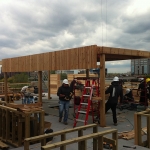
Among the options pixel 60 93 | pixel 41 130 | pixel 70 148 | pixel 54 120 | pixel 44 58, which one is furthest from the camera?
pixel 44 58

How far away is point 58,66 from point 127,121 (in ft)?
13.0

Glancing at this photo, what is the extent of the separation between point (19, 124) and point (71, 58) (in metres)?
3.93

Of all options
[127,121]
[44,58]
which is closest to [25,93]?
[44,58]

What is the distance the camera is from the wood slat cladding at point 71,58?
7699mm

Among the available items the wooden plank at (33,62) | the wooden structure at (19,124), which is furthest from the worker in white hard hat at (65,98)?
the wooden plank at (33,62)

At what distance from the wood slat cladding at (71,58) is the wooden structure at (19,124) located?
8.92ft

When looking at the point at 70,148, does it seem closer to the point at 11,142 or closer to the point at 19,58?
the point at 11,142

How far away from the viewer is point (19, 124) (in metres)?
5.65

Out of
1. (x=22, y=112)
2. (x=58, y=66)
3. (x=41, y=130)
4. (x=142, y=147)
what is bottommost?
(x=142, y=147)

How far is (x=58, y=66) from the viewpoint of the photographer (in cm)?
951

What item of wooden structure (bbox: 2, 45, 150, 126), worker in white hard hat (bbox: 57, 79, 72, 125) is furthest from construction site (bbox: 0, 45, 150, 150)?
worker in white hard hat (bbox: 57, 79, 72, 125)

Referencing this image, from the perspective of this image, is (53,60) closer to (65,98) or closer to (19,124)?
(65,98)

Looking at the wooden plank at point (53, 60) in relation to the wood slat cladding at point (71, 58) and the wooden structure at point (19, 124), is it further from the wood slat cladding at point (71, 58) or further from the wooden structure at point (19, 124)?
the wooden structure at point (19, 124)

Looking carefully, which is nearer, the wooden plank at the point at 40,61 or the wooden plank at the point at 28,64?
the wooden plank at the point at 40,61
